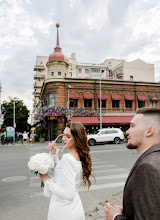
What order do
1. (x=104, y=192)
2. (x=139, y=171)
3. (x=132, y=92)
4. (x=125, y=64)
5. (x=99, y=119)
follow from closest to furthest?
(x=139, y=171), (x=104, y=192), (x=99, y=119), (x=132, y=92), (x=125, y=64)

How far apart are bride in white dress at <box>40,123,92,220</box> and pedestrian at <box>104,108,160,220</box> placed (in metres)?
0.76

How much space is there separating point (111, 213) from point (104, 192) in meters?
4.31

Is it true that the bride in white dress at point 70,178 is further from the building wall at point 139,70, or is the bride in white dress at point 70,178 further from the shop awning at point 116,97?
the building wall at point 139,70

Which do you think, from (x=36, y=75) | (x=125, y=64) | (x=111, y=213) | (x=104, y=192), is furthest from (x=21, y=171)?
(x=36, y=75)

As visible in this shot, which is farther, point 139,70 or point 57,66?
point 139,70

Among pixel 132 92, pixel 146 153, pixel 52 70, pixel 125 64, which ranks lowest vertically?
pixel 146 153

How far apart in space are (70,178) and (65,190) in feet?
0.47

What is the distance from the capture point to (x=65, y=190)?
7.34 feet

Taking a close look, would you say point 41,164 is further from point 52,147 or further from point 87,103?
point 87,103

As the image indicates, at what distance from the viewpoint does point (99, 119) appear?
90.2 ft

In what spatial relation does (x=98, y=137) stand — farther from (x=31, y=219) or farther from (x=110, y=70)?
(x=110, y=70)

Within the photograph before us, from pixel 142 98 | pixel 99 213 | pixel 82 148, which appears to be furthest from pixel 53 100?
pixel 82 148

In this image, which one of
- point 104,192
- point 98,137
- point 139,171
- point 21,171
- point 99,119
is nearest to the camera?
point 139,171

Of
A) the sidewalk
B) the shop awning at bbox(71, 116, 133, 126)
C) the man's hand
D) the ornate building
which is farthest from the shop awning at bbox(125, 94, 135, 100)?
the man's hand
